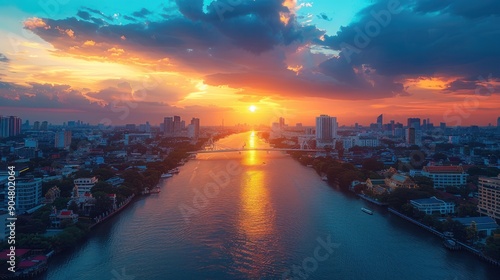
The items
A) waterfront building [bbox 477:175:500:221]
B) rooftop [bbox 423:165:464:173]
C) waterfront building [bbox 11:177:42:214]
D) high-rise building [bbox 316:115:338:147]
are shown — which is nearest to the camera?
waterfront building [bbox 477:175:500:221]

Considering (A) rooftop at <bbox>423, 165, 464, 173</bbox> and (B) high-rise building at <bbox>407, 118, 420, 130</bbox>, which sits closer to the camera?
(A) rooftop at <bbox>423, 165, 464, 173</bbox>

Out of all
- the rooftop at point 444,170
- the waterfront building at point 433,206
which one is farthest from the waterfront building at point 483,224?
the rooftop at point 444,170

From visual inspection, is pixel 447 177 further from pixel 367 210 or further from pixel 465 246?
pixel 465 246

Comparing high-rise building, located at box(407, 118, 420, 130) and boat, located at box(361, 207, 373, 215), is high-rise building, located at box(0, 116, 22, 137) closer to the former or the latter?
boat, located at box(361, 207, 373, 215)

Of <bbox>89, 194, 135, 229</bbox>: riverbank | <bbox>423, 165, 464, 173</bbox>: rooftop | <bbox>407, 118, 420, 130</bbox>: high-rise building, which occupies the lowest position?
<bbox>89, 194, 135, 229</bbox>: riverbank

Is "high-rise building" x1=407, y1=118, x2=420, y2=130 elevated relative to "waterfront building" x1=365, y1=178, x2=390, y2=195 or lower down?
elevated

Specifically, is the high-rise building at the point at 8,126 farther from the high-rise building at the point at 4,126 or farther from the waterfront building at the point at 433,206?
the waterfront building at the point at 433,206

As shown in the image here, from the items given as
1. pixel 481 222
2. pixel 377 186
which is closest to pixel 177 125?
pixel 377 186

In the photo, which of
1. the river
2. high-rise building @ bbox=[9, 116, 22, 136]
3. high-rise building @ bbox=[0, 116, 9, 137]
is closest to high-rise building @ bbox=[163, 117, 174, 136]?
high-rise building @ bbox=[9, 116, 22, 136]

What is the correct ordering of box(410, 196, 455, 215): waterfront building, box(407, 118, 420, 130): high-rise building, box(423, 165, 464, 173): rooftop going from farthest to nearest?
1. box(407, 118, 420, 130): high-rise building
2. box(423, 165, 464, 173): rooftop
3. box(410, 196, 455, 215): waterfront building
